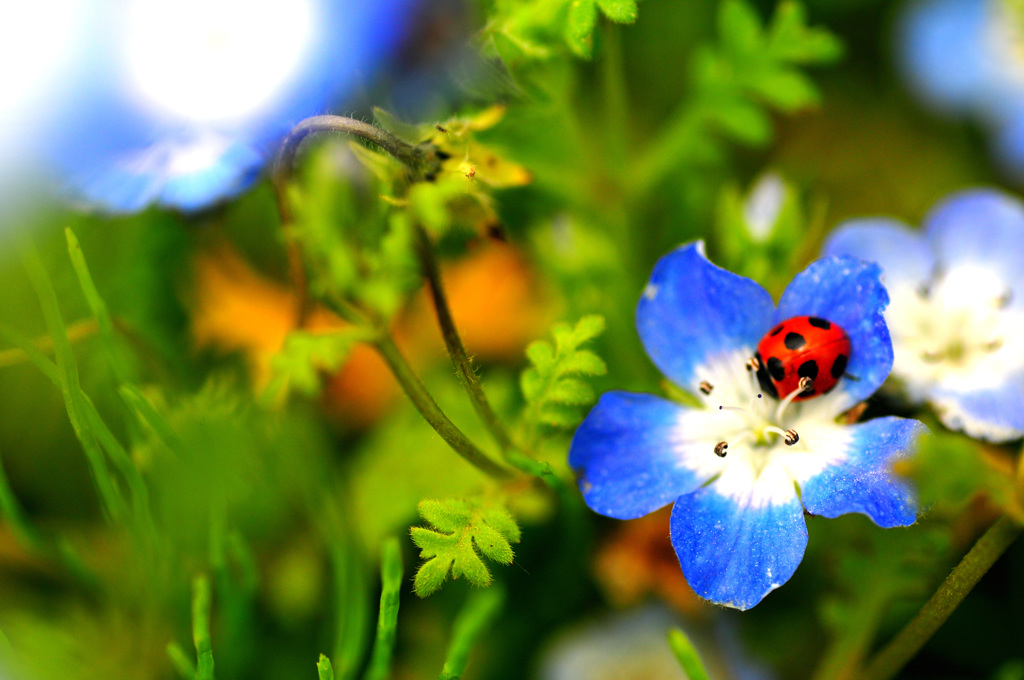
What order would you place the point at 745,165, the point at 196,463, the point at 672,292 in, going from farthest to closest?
the point at 745,165
the point at 196,463
the point at 672,292

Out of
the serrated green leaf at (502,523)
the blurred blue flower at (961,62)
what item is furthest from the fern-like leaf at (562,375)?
the blurred blue flower at (961,62)

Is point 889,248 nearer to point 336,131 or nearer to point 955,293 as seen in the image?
point 955,293

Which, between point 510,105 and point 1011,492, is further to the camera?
point 510,105

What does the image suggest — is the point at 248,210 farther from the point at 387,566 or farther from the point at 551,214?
the point at 387,566

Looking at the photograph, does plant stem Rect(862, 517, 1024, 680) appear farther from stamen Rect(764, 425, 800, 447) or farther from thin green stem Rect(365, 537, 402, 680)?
thin green stem Rect(365, 537, 402, 680)

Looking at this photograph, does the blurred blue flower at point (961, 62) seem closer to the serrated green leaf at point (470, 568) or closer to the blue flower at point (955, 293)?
the blue flower at point (955, 293)

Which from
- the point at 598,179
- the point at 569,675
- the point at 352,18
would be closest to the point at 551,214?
the point at 598,179

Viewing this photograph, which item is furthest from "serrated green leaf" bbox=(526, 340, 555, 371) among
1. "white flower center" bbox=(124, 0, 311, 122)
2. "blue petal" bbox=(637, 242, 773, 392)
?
"white flower center" bbox=(124, 0, 311, 122)
